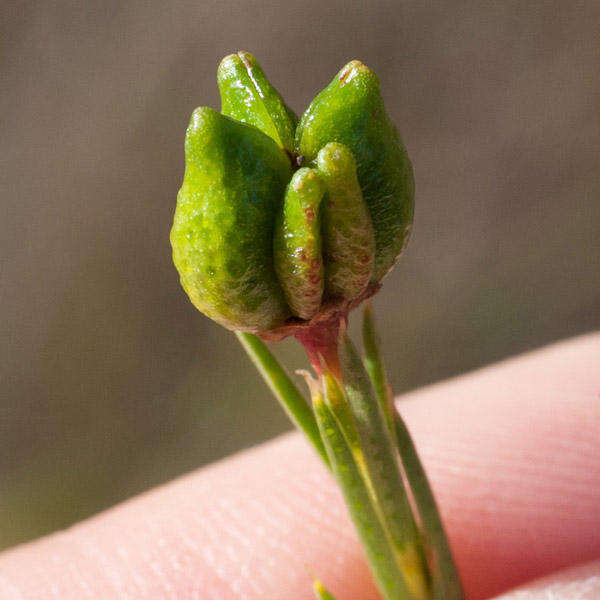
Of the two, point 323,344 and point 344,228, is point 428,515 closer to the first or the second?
point 323,344

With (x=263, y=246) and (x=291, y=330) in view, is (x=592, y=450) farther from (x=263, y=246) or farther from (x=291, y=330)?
(x=263, y=246)

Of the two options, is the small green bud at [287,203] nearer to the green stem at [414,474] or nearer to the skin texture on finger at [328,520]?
the green stem at [414,474]

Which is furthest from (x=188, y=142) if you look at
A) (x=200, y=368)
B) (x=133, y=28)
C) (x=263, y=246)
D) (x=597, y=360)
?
(x=133, y=28)

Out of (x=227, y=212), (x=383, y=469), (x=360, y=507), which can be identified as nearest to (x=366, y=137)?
(x=227, y=212)

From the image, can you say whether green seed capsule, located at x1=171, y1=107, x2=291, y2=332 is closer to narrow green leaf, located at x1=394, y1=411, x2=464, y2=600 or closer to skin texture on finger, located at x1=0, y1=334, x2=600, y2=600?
narrow green leaf, located at x1=394, y1=411, x2=464, y2=600

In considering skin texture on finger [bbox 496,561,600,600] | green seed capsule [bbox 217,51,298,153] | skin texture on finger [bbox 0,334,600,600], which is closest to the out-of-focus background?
skin texture on finger [bbox 0,334,600,600]

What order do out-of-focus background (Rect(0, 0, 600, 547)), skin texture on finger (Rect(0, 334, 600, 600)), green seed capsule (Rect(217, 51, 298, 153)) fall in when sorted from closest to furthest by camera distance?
green seed capsule (Rect(217, 51, 298, 153))
skin texture on finger (Rect(0, 334, 600, 600))
out-of-focus background (Rect(0, 0, 600, 547))
